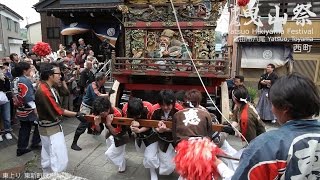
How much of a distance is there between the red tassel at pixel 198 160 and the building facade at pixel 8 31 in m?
27.8

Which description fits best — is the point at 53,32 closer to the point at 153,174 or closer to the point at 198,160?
the point at 153,174

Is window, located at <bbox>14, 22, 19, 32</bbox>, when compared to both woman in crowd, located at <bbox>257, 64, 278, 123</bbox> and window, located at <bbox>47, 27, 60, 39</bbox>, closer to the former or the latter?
window, located at <bbox>47, 27, 60, 39</bbox>

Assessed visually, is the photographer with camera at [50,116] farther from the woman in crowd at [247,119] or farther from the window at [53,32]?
the window at [53,32]

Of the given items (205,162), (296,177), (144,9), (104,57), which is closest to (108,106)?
(205,162)

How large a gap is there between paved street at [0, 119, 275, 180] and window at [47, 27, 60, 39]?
10.8 metres

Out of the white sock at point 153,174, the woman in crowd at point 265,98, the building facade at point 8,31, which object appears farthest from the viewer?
the building facade at point 8,31

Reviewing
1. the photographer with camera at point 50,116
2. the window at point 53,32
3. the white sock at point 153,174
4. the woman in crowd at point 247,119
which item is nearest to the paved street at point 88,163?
the white sock at point 153,174

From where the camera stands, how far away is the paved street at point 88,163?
4375mm

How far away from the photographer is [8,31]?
28.4 m

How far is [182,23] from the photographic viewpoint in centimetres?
722

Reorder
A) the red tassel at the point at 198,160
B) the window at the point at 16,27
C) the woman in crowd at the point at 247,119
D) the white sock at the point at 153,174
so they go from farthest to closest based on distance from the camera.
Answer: the window at the point at 16,27 < the white sock at the point at 153,174 < the woman in crowd at the point at 247,119 < the red tassel at the point at 198,160

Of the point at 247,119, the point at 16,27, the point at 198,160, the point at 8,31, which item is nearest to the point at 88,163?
the point at 247,119

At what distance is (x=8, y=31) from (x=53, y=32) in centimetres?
1660

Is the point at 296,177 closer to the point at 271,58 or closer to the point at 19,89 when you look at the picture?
the point at 19,89
